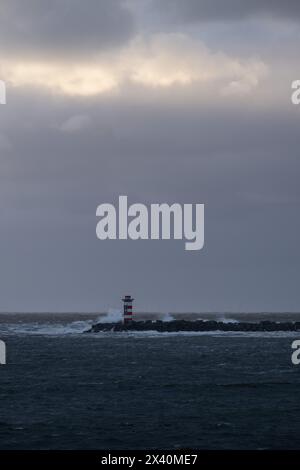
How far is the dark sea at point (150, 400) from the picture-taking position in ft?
121

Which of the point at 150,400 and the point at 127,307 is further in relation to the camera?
the point at 127,307

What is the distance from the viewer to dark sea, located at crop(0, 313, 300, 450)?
37.0 m

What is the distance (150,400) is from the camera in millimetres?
48688

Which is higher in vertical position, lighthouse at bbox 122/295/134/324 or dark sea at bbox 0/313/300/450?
lighthouse at bbox 122/295/134/324

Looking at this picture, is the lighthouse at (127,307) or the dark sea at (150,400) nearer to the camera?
the dark sea at (150,400)

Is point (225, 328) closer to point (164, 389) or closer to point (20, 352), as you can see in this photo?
point (20, 352)

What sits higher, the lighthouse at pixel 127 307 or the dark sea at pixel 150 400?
the lighthouse at pixel 127 307

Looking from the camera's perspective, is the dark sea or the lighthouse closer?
the dark sea
